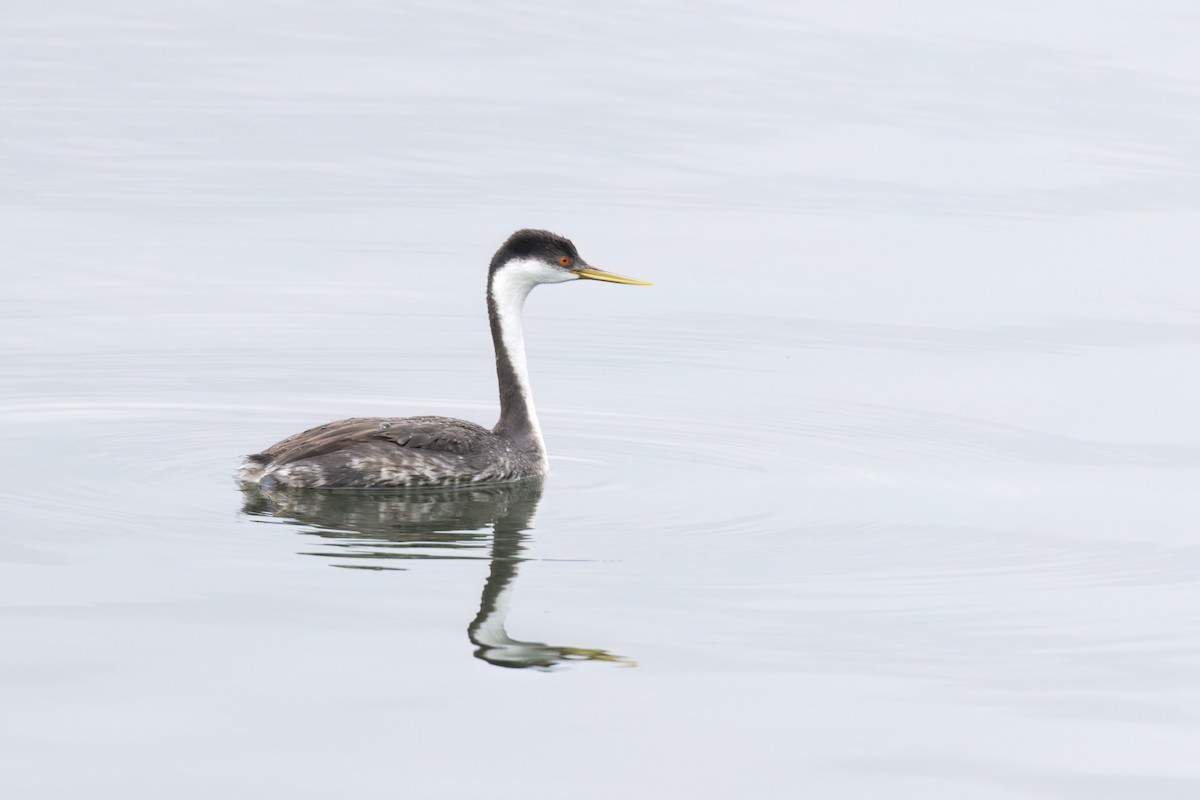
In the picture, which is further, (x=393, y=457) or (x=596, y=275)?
(x=596, y=275)

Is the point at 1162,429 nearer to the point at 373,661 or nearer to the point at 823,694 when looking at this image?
the point at 823,694

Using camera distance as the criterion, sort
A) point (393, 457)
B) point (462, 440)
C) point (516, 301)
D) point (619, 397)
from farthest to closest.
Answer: point (619, 397)
point (516, 301)
point (462, 440)
point (393, 457)

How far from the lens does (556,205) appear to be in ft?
60.1

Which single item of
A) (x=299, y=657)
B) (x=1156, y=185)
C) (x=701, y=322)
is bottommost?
(x=299, y=657)

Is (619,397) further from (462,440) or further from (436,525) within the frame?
(436,525)

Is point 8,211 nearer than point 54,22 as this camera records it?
Yes

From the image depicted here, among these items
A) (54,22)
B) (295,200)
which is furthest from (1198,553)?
(54,22)

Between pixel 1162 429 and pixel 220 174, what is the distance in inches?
381

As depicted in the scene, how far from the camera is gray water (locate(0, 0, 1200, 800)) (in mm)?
7926

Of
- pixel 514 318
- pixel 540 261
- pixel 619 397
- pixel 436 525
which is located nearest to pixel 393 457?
pixel 436 525

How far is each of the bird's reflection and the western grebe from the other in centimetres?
9

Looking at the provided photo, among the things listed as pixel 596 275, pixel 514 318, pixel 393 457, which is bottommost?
pixel 393 457

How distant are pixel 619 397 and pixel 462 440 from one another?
1.99 m

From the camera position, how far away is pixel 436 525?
10945 millimetres
